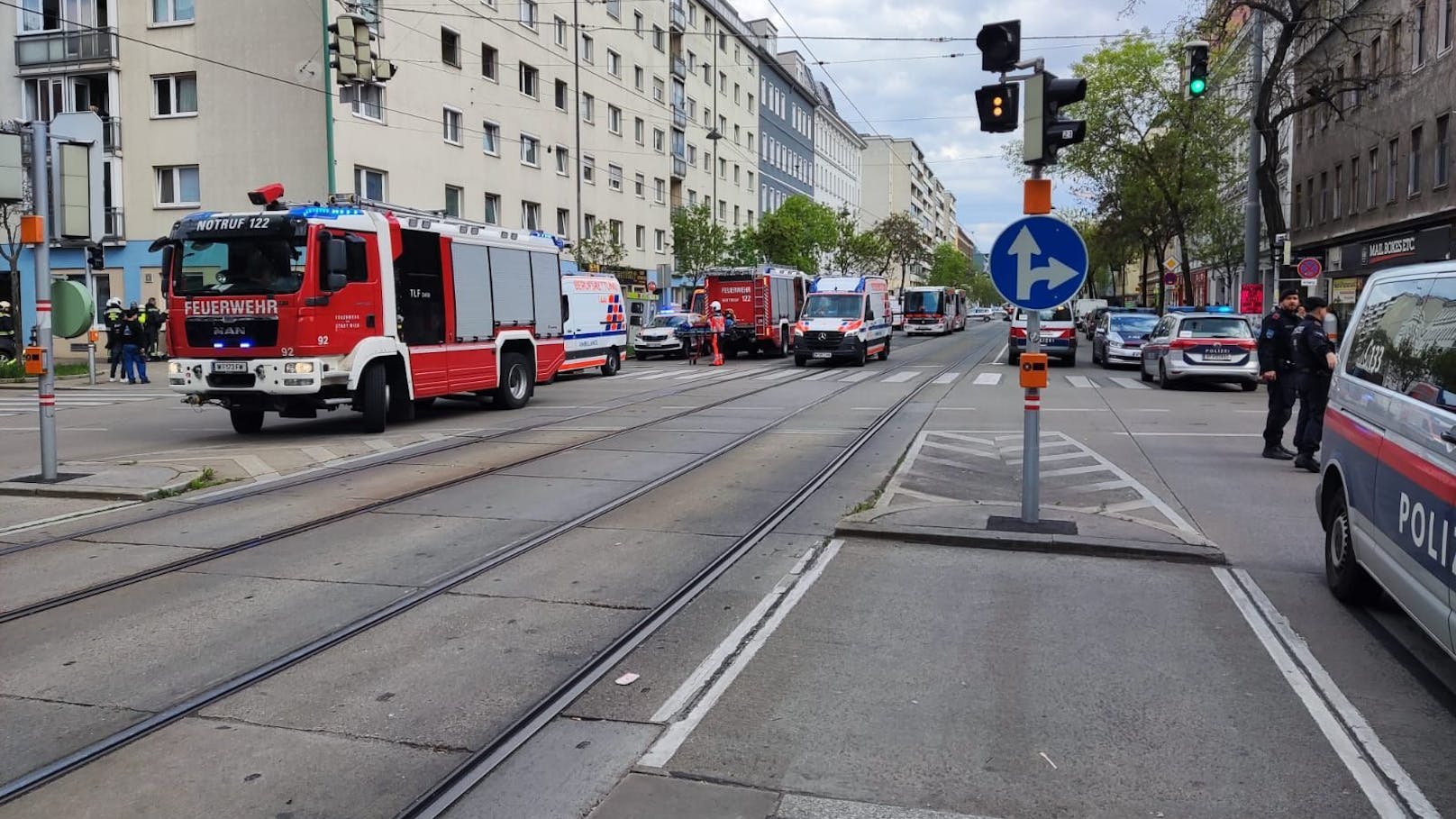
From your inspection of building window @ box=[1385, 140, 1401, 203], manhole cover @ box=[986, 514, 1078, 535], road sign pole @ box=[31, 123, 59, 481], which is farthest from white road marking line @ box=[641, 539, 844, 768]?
building window @ box=[1385, 140, 1401, 203]

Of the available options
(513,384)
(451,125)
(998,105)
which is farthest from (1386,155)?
(998,105)

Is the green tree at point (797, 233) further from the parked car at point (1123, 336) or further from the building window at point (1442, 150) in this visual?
the building window at point (1442, 150)

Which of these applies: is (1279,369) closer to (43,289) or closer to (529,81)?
(43,289)

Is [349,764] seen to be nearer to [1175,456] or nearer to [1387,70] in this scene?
[1175,456]

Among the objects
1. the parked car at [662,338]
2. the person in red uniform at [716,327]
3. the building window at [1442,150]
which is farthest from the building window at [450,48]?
the building window at [1442,150]

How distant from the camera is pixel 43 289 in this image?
10.0 meters

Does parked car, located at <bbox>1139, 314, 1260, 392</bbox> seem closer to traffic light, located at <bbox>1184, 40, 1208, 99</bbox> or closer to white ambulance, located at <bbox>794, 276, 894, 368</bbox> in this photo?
traffic light, located at <bbox>1184, 40, 1208, 99</bbox>

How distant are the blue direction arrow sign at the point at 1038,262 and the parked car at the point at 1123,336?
22472 mm

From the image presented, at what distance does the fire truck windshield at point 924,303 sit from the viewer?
6378cm

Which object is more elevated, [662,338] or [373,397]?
[662,338]

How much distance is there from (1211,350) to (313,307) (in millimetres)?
16206

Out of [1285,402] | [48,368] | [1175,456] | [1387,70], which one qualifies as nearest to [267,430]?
[48,368]

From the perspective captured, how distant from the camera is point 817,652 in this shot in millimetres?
5234

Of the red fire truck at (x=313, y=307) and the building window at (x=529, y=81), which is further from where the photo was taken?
the building window at (x=529, y=81)
